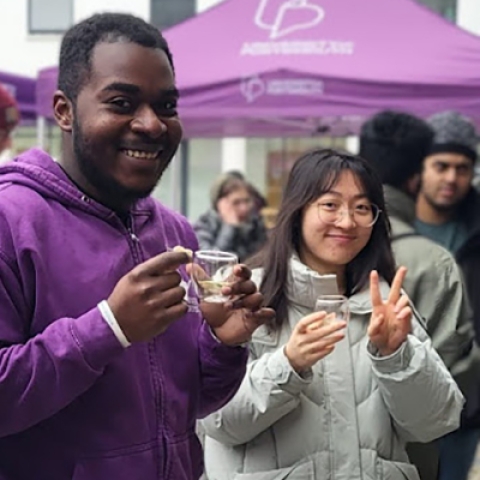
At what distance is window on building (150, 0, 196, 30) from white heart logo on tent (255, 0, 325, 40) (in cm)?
1248

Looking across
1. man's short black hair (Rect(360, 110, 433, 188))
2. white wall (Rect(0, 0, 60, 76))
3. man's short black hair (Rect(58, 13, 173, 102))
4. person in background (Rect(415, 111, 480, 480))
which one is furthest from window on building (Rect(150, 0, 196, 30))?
man's short black hair (Rect(58, 13, 173, 102))

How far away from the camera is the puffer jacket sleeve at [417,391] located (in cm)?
235

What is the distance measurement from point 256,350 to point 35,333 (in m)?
1.03

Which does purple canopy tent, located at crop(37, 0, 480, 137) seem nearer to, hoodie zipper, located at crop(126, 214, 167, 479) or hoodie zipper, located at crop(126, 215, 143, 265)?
hoodie zipper, located at crop(126, 215, 143, 265)

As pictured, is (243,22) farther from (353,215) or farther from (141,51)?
(141,51)

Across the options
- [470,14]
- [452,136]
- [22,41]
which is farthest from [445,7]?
[452,136]

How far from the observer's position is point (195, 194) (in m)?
17.6

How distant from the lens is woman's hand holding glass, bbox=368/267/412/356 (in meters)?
2.34

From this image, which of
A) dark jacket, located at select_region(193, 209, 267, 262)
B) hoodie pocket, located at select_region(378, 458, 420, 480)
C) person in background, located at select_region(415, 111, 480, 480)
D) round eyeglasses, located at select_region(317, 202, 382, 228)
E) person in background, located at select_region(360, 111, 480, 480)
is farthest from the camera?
dark jacket, located at select_region(193, 209, 267, 262)

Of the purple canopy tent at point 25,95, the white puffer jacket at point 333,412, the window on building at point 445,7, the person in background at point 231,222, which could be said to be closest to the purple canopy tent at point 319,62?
the person in background at point 231,222

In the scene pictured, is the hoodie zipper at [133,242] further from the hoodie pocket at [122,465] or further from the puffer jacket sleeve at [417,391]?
the puffer jacket sleeve at [417,391]

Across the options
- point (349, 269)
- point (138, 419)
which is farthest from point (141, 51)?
point (349, 269)

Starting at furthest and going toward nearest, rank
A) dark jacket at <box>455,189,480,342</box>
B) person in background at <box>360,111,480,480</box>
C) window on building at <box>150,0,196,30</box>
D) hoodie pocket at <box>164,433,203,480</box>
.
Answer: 1. window on building at <box>150,0,196,30</box>
2. dark jacket at <box>455,189,480,342</box>
3. person in background at <box>360,111,480,480</box>
4. hoodie pocket at <box>164,433,203,480</box>

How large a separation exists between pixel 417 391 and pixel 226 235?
4.62 metres
